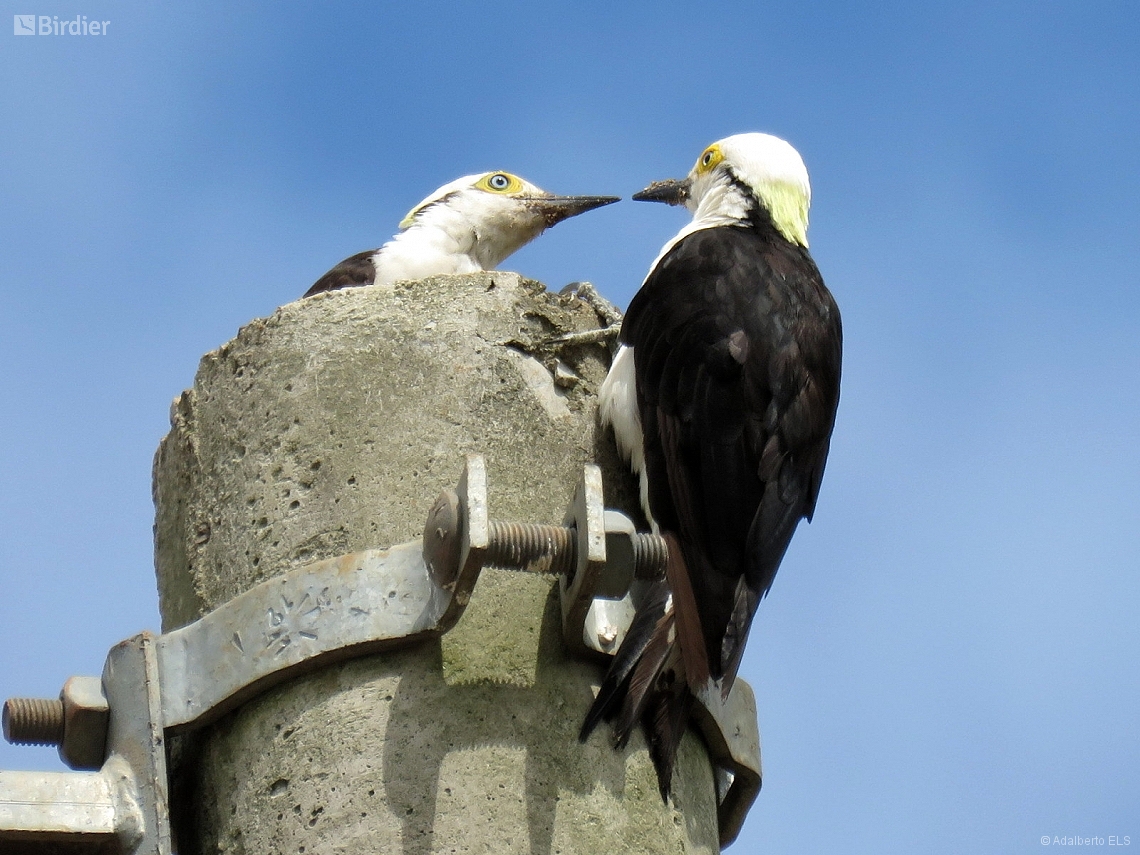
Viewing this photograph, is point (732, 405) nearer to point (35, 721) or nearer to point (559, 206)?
point (35, 721)

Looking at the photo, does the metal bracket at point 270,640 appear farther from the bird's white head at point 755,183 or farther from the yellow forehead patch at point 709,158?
the yellow forehead patch at point 709,158

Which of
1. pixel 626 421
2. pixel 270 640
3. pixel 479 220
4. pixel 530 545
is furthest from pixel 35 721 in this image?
pixel 479 220

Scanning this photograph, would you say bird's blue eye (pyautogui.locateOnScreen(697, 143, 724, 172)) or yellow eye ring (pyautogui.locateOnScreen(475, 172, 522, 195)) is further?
yellow eye ring (pyautogui.locateOnScreen(475, 172, 522, 195))

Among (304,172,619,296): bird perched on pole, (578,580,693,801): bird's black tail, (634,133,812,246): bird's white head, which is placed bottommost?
(578,580,693,801): bird's black tail

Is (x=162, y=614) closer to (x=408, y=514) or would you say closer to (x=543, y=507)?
(x=408, y=514)

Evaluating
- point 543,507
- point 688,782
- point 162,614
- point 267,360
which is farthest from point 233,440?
point 688,782

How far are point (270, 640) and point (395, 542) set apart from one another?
0.31 metres

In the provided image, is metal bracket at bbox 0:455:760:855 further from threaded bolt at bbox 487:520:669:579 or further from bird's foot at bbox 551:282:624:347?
bird's foot at bbox 551:282:624:347

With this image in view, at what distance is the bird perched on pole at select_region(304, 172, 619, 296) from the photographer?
6668 millimetres

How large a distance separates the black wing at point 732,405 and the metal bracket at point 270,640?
0.50 m

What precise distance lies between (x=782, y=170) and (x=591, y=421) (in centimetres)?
211

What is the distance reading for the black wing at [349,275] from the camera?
604cm

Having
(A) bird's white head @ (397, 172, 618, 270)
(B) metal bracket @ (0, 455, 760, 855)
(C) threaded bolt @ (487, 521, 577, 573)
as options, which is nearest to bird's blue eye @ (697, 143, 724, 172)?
(A) bird's white head @ (397, 172, 618, 270)

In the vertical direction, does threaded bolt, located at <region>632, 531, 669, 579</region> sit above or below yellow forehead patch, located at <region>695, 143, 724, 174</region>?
below
